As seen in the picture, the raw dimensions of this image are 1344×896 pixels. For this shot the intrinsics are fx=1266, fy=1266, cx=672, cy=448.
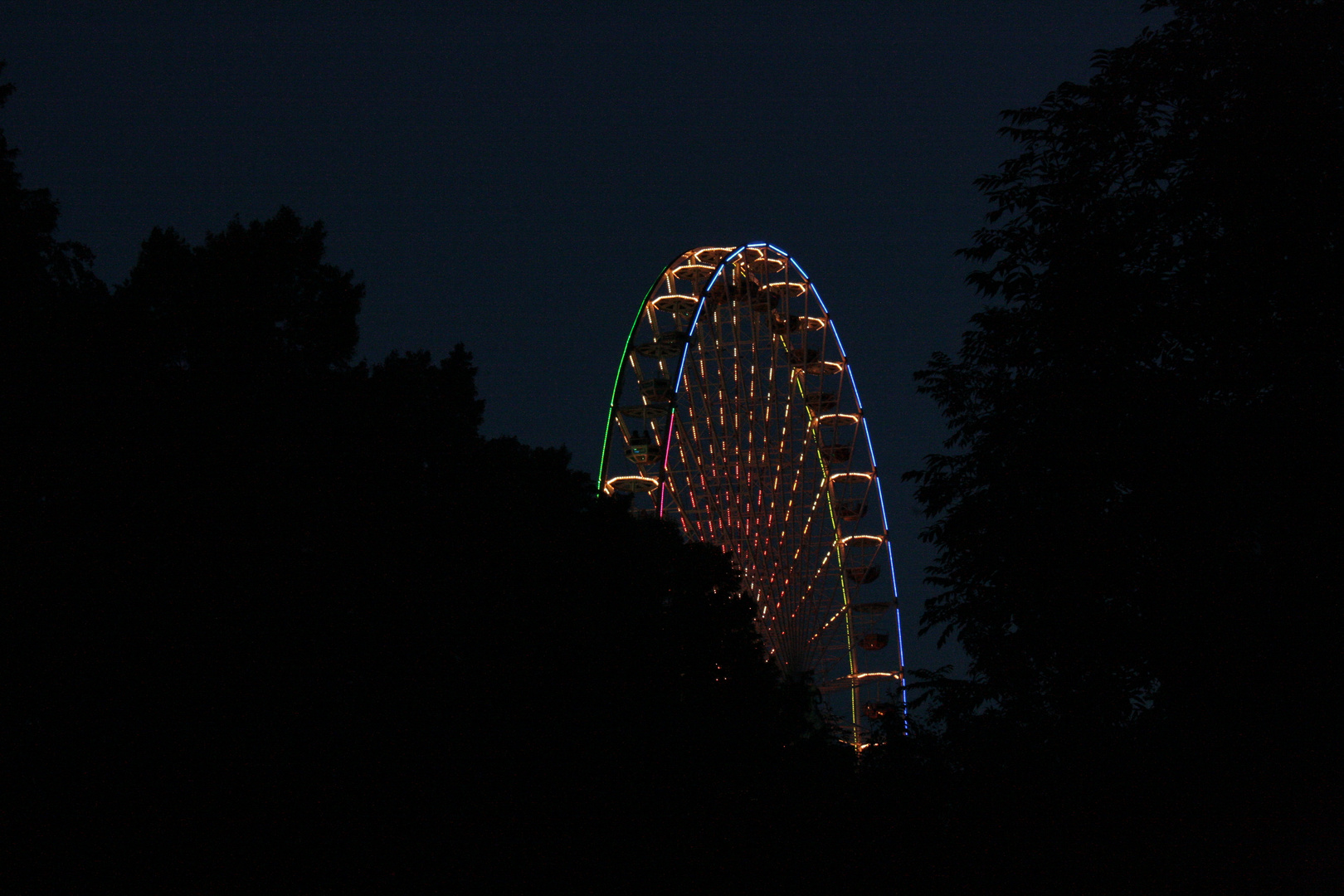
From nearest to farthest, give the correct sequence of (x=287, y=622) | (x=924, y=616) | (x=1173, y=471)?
(x=1173, y=471) → (x=924, y=616) → (x=287, y=622)

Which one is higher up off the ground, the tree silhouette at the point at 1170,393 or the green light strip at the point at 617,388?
the green light strip at the point at 617,388

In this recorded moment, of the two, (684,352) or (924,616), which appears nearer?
(924,616)

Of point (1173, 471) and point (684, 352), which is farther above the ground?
point (684, 352)

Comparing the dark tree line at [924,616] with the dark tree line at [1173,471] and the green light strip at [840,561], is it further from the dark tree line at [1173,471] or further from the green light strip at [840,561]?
the green light strip at [840,561]

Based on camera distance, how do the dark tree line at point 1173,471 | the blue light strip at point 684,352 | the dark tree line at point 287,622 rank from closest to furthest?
the dark tree line at point 1173,471 < the dark tree line at point 287,622 < the blue light strip at point 684,352

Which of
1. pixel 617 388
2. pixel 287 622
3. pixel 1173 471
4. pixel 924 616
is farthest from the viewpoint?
pixel 617 388

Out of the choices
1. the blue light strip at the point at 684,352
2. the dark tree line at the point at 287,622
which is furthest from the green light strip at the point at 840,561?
the dark tree line at the point at 287,622

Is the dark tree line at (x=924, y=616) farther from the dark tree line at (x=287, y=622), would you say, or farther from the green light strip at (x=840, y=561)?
the green light strip at (x=840, y=561)

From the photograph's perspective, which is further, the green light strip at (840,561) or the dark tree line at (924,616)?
the green light strip at (840,561)

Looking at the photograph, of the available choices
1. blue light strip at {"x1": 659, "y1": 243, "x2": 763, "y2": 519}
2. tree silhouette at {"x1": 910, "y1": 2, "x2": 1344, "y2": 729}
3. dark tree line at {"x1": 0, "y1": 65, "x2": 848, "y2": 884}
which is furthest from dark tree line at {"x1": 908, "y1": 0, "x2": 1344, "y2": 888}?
blue light strip at {"x1": 659, "y1": 243, "x2": 763, "y2": 519}

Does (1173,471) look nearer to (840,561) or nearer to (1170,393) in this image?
(1170,393)

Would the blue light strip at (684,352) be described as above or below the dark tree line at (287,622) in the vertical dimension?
above

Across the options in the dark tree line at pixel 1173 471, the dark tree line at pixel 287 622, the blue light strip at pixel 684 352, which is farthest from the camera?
the blue light strip at pixel 684 352

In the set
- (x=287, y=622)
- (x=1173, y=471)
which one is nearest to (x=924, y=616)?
(x=1173, y=471)
